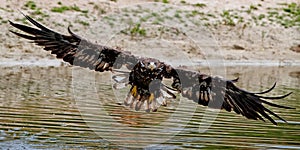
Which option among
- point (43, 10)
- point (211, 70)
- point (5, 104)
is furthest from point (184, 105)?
point (43, 10)

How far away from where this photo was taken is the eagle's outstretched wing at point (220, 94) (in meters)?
10.0

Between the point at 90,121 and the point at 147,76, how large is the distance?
2309 millimetres

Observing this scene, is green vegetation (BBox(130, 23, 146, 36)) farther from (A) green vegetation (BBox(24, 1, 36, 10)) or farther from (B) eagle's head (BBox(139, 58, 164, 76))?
(B) eagle's head (BBox(139, 58, 164, 76))

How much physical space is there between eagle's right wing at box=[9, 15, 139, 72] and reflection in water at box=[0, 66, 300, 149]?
3.32 feet

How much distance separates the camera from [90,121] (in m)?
12.6

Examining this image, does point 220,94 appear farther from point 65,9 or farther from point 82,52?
point 65,9

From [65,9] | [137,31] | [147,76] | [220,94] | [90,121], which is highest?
[220,94]

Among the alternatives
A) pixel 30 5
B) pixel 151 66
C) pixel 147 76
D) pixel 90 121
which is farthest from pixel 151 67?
pixel 30 5

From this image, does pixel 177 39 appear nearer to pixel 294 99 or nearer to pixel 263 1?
pixel 263 1

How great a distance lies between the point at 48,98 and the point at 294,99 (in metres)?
4.67

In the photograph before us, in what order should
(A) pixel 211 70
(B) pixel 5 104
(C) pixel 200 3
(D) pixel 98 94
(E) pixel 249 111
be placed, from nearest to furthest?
(E) pixel 249 111 < (B) pixel 5 104 < (D) pixel 98 94 < (A) pixel 211 70 < (C) pixel 200 3

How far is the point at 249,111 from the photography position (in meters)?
10.0

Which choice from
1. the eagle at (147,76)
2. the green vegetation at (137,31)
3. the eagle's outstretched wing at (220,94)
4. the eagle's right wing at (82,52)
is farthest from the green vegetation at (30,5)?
the eagle's outstretched wing at (220,94)

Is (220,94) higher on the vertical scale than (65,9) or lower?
higher
